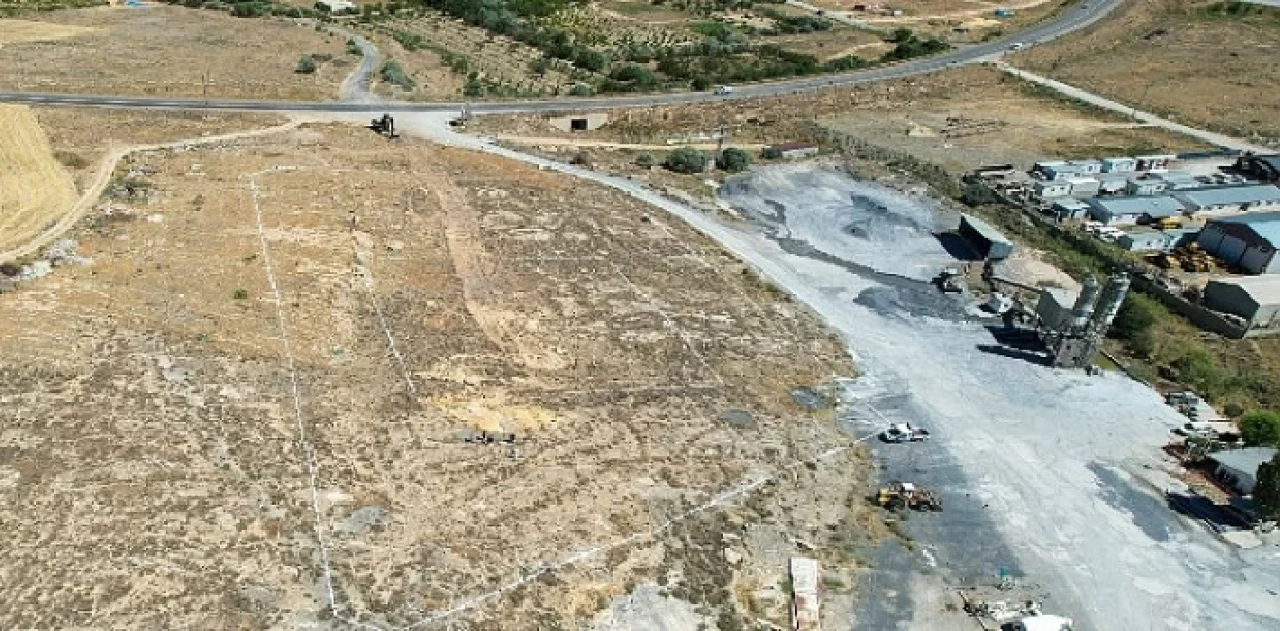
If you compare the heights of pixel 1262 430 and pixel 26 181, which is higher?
pixel 1262 430

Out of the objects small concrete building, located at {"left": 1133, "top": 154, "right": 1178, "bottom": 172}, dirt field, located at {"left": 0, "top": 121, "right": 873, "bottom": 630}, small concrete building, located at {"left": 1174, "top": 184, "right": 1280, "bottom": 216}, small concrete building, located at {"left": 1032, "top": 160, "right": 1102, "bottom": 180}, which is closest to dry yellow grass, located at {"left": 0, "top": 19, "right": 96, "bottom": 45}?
dirt field, located at {"left": 0, "top": 121, "right": 873, "bottom": 630}

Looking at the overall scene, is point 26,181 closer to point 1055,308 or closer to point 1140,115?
point 1055,308

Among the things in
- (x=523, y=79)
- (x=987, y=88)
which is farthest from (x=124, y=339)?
(x=987, y=88)

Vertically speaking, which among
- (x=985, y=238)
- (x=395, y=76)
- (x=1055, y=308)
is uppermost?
(x=395, y=76)

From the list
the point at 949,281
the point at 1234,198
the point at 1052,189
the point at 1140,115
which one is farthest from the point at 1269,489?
the point at 1140,115

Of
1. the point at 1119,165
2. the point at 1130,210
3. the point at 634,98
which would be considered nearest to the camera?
the point at 1130,210

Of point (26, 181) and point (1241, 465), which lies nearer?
point (1241, 465)

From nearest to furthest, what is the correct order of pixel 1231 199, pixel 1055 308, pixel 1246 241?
pixel 1055 308 < pixel 1246 241 < pixel 1231 199
